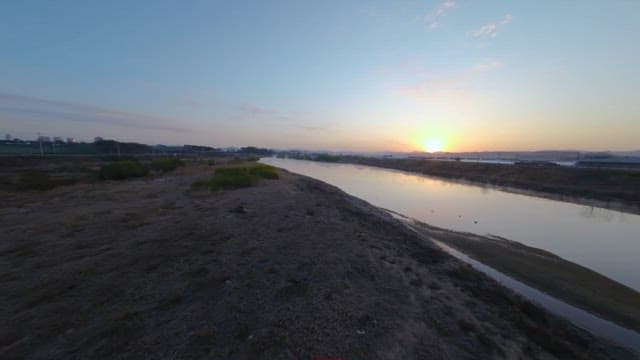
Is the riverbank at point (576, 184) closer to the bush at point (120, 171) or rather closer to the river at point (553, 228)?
the river at point (553, 228)

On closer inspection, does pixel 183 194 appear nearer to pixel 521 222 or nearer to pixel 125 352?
pixel 125 352

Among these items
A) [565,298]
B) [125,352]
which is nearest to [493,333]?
[565,298]

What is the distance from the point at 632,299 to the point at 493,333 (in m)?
5.70

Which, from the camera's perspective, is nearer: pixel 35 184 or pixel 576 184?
pixel 35 184

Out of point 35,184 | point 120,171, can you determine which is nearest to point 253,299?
point 35,184

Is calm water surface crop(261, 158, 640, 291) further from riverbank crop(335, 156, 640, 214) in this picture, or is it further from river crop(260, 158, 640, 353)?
riverbank crop(335, 156, 640, 214)

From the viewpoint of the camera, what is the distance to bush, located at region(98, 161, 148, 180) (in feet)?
108

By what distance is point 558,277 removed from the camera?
31.8ft

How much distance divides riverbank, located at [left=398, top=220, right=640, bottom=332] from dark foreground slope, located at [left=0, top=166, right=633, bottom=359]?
2014mm

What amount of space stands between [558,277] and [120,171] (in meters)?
38.9

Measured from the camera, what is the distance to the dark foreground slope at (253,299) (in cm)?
504

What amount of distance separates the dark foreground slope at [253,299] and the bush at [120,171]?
2344 centimetres

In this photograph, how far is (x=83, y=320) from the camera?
5.68 metres

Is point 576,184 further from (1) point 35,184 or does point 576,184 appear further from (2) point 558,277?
(1) point 35,184
